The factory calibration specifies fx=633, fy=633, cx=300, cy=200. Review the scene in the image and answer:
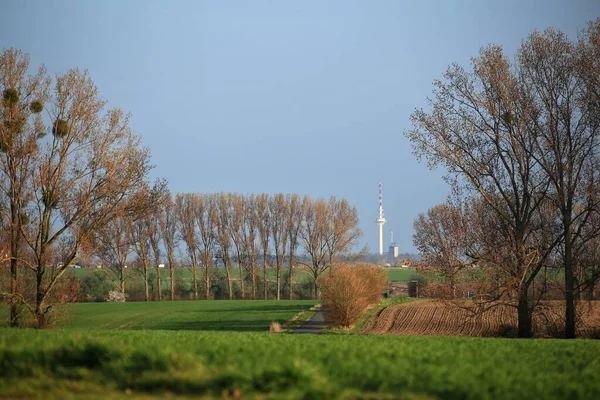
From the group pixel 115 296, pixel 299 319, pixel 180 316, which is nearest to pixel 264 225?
pixel 115 296

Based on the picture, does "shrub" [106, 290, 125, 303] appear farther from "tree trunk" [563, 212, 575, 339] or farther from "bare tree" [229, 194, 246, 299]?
"tree trunk" [563, 212, 575, 339]

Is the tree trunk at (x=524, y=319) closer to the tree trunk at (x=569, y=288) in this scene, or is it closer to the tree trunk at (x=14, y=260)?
the tree trunk at (x=569, y=288)

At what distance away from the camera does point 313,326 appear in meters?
46.4

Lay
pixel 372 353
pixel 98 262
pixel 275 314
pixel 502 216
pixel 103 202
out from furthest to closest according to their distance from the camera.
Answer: pixel 98 262 → pixel 275 314 → pixel 103 202 → pixel 502 216 → pixel 372 353

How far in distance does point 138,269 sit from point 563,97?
68443mm

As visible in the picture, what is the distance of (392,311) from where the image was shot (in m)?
45.6

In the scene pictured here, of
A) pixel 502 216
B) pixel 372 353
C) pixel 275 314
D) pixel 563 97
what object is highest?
pixel 563 97

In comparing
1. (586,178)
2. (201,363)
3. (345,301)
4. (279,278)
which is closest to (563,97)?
(586,178)

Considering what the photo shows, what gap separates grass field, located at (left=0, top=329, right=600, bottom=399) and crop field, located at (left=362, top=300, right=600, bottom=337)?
66.0ft

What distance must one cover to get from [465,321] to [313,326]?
13.9m

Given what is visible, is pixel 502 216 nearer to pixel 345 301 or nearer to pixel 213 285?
pixel 345 301

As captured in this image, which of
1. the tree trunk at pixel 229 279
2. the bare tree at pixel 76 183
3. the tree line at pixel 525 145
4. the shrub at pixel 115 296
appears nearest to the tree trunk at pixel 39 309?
the bare tree at pixel 76 183

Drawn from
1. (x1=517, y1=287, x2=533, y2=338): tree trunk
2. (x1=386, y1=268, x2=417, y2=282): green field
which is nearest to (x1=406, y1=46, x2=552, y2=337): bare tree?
(x1=517, y1=287, x2=533, y2=338): tree trunk

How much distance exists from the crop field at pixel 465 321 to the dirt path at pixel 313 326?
4.01m
